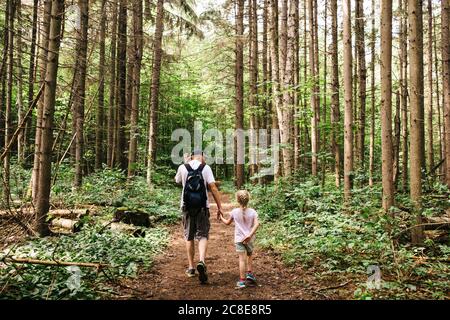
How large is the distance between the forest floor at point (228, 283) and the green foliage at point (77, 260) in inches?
11.9

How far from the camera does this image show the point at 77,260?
581 cm

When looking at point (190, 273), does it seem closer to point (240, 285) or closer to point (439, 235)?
point (240, 285)

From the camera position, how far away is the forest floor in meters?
5.02

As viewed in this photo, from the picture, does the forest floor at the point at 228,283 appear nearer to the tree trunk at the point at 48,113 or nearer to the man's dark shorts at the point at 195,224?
the man's dark shorts at the point at 195,224

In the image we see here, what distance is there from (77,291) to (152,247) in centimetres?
332

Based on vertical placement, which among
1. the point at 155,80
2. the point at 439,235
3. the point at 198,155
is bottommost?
the point at 439,235

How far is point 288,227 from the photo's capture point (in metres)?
9.12

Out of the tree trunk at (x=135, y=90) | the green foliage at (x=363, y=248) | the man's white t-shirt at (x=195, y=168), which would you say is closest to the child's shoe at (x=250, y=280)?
the green foliage at (x=363, y=248)

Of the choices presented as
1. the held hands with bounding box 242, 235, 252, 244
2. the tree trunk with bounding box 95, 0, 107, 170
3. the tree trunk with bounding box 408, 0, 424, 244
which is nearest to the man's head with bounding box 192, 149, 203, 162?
the held hands with bounding box 242, 235, 252, 244

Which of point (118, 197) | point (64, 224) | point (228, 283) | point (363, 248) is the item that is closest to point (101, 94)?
point (118, 197)

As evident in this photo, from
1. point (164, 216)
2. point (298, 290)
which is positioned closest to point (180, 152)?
point (164, 216)

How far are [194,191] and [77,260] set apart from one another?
7.32ft

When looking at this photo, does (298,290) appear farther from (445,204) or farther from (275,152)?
(275,152)
